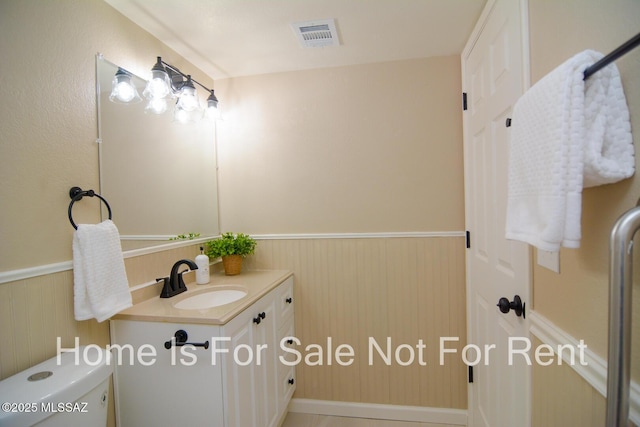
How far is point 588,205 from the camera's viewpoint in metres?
0.75

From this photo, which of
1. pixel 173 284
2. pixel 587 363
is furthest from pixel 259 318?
pixel 587 363

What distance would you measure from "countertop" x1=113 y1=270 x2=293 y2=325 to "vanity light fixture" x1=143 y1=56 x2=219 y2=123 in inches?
39.7

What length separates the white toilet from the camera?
0.79 m

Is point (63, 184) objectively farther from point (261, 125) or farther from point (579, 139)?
point (579, 139)

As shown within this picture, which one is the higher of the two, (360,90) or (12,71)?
(360,90)

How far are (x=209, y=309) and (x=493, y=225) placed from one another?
1.38 m

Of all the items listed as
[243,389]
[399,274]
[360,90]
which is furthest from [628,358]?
[360,90]

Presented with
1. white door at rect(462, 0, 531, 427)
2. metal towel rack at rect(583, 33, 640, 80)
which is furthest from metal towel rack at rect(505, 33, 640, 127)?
white door at rect(462, 0, 531, 427)

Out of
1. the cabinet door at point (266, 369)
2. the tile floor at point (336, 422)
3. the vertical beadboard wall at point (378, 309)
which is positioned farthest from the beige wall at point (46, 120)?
the tile floor at point (336, 422)

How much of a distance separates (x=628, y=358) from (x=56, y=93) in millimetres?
1778

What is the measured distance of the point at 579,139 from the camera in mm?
592

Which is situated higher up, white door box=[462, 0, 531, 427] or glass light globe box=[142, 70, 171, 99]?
glass light globe box=[142, 70, 171, 99]

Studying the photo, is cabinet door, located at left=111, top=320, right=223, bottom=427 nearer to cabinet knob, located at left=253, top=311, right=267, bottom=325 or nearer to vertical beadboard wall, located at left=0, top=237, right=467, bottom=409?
cabinet knob, located at left=253, top=311, right=267, bottom=325

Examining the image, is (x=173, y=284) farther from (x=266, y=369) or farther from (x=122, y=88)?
(x=122, y=88)
